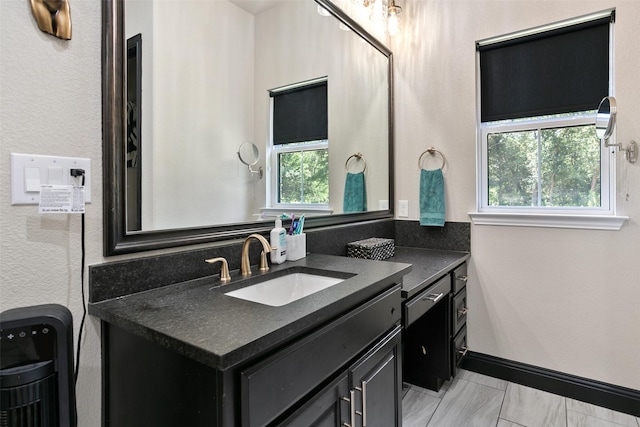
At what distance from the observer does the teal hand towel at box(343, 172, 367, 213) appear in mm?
2133

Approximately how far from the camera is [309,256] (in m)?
1.63

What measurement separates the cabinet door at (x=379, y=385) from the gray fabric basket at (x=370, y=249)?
0.62 meters

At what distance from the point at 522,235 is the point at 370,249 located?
3.19ft

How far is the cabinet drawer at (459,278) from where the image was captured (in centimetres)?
199

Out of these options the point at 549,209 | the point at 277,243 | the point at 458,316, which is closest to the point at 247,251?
the point at 277,243

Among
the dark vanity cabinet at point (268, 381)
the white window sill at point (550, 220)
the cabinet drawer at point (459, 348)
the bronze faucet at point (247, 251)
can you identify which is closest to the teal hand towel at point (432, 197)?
the white window sill at point (550, 220)

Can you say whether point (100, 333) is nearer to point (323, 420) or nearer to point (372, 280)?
point (323, 420)

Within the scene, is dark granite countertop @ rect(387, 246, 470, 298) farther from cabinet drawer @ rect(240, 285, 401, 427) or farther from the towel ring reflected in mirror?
the towel ring reflected in mirror

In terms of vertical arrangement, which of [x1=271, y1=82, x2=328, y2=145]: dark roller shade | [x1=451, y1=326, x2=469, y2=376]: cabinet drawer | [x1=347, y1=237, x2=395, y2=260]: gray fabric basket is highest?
[x1=271, y1=82, x2=328, y2=145]: dark roller shade

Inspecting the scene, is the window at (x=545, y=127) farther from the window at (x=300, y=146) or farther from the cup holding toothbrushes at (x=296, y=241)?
the cup holding toothbrushes at (x=296, y=241)

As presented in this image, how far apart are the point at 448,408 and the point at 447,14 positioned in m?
2.44

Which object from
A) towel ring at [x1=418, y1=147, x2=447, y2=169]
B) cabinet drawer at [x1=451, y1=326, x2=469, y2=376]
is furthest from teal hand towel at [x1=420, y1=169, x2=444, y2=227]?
cabinet drawer at [x1=451, y1=326, x2=469, y2=376]

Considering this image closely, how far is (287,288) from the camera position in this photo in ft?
4.46

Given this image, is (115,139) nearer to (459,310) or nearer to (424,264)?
(424,264)
